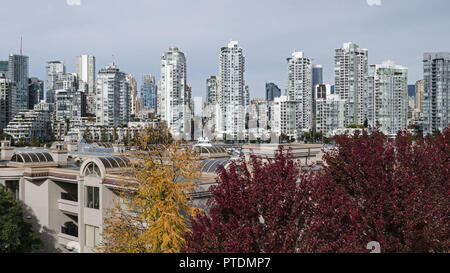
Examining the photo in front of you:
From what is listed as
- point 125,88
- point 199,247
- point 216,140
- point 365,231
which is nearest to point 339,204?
point 365,231

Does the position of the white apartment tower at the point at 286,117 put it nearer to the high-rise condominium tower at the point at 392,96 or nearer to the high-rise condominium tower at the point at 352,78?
the high-rise condominium tower at the point at 352,78

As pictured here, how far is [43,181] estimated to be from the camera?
91.4 feet

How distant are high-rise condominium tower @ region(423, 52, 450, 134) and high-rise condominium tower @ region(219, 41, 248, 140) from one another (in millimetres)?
70845

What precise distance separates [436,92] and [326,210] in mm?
141433

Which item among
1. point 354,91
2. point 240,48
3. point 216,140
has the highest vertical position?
point 240,48

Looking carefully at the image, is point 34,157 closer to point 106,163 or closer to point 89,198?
point 89,198

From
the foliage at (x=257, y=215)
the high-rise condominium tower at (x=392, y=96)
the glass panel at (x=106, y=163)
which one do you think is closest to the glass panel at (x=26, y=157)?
Answer: the glass panel at (x=106, y=163)

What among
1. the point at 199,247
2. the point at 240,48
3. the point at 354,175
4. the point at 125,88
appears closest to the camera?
the point at 199,247

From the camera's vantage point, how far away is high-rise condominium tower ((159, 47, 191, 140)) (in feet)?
597

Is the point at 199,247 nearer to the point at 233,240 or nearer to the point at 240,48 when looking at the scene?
the point at 233,240

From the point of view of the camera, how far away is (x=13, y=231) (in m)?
23.4

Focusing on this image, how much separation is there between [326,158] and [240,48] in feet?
568

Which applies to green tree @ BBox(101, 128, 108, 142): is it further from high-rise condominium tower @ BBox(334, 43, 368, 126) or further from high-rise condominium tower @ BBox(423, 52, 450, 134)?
high-rise condominium tower @ BBox(423, 52, 450, 134)

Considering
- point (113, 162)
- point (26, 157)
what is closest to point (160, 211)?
point (113, 162)
